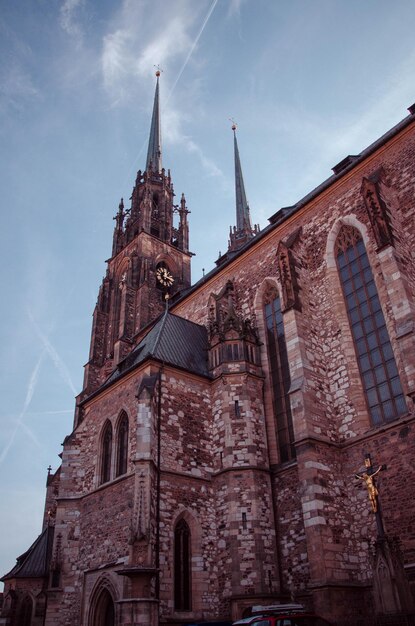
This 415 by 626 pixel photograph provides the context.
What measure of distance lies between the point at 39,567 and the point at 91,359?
12539mm

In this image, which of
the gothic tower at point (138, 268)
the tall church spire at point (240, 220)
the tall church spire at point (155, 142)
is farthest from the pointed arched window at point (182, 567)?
the tall church spire at point (155, 142)

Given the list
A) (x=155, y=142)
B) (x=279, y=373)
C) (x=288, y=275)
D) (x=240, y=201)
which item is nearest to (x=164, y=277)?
(x=240, y=201)

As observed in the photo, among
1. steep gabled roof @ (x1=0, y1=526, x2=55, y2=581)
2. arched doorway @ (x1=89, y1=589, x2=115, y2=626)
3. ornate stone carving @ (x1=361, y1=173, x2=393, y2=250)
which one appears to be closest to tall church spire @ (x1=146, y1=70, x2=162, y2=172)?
steep gabled roof @ (x1=0, y1=526, x2=55, y2=581)

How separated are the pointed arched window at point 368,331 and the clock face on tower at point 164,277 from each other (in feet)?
63.9

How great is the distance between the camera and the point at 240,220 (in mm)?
44156

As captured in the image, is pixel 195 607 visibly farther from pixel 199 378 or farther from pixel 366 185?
pixel 366 185

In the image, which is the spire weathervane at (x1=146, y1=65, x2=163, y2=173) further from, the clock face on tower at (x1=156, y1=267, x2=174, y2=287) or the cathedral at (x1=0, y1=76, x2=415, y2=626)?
the cathedral at (x1=0, y1=76, x2=415, y2=626)

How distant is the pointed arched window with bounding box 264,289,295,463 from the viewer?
1738 centimetres

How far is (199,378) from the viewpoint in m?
18.6

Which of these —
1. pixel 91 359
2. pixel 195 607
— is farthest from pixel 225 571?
pixel 91 359

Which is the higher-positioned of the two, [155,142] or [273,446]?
[155,142]

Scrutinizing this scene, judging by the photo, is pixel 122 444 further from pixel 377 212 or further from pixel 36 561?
pixel 377 212

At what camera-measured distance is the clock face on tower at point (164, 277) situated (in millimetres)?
36391

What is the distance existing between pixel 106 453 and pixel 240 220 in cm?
2902
